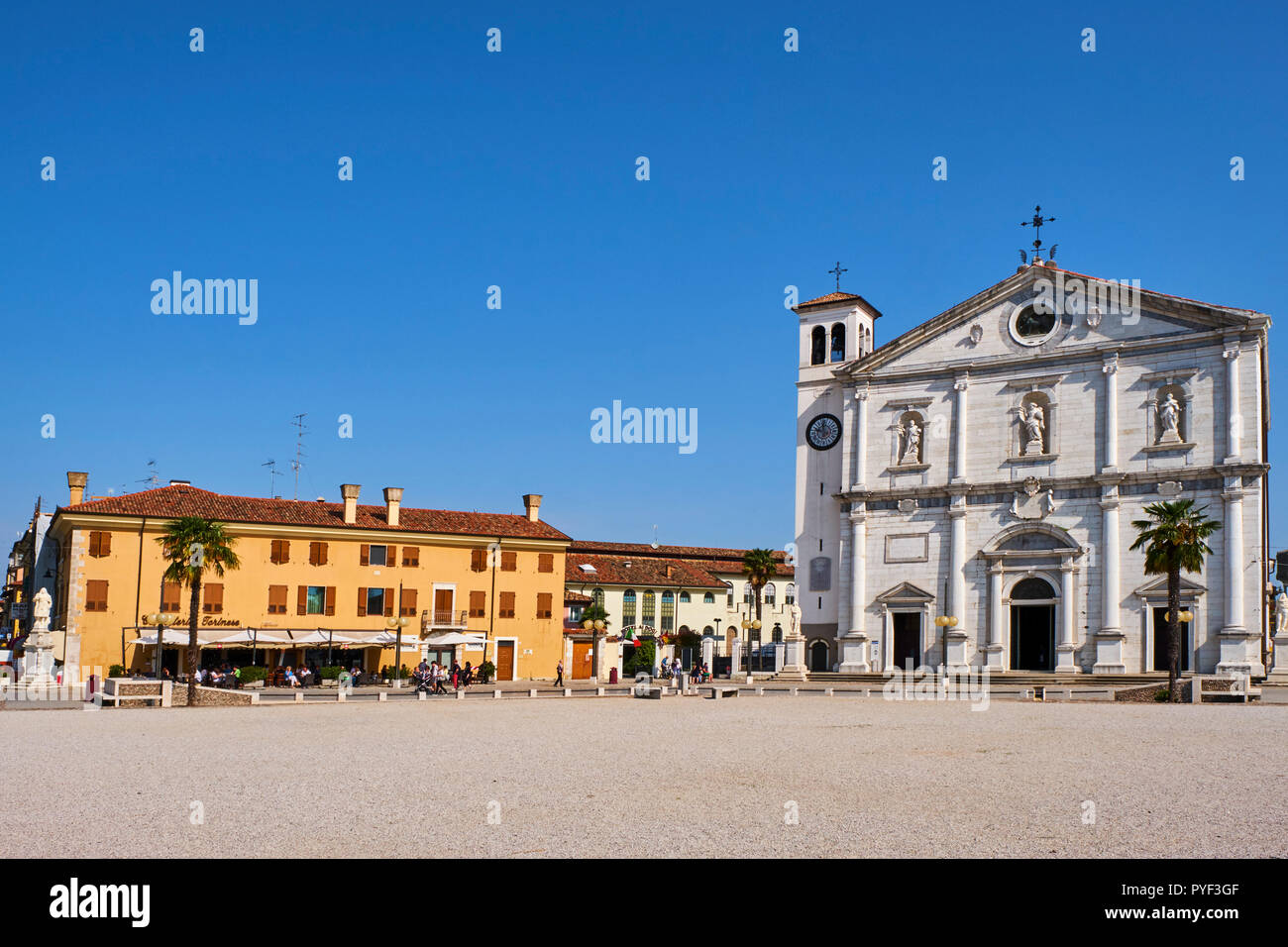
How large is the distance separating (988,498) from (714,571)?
39.1m

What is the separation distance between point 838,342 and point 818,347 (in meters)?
0.99

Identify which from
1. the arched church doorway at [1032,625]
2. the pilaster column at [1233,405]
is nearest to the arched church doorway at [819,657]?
the arched church doorway at [1032,625]

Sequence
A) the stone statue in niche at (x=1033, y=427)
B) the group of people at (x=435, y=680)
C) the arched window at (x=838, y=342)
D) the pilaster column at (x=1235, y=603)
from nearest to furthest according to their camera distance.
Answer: the group of people at (x=435, y=680) → the pilaster column at (x=1235, y=603) → the stone statue in niche at (x=1033, y=427) → the arched window at (x=838, y=342)

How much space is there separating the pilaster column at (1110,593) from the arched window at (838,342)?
14.8 m

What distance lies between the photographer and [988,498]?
Result: 51.4 m

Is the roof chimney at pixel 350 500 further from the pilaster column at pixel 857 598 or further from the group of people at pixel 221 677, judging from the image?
the pilaster column at pixel 857 598

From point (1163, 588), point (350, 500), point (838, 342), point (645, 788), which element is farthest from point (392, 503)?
point (645, 788)

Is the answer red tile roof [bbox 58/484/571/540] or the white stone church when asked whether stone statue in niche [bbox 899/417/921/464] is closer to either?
the white stone church

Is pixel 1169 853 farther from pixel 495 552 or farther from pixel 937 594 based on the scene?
pixel 495 552

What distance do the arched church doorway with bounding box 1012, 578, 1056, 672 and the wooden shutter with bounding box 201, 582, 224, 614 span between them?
3391 centimetres

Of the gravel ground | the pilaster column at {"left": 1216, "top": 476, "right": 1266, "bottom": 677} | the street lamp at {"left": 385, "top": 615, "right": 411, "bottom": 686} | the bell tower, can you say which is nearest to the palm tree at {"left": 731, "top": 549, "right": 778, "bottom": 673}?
the bell tower

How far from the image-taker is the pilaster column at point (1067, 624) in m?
48.1
